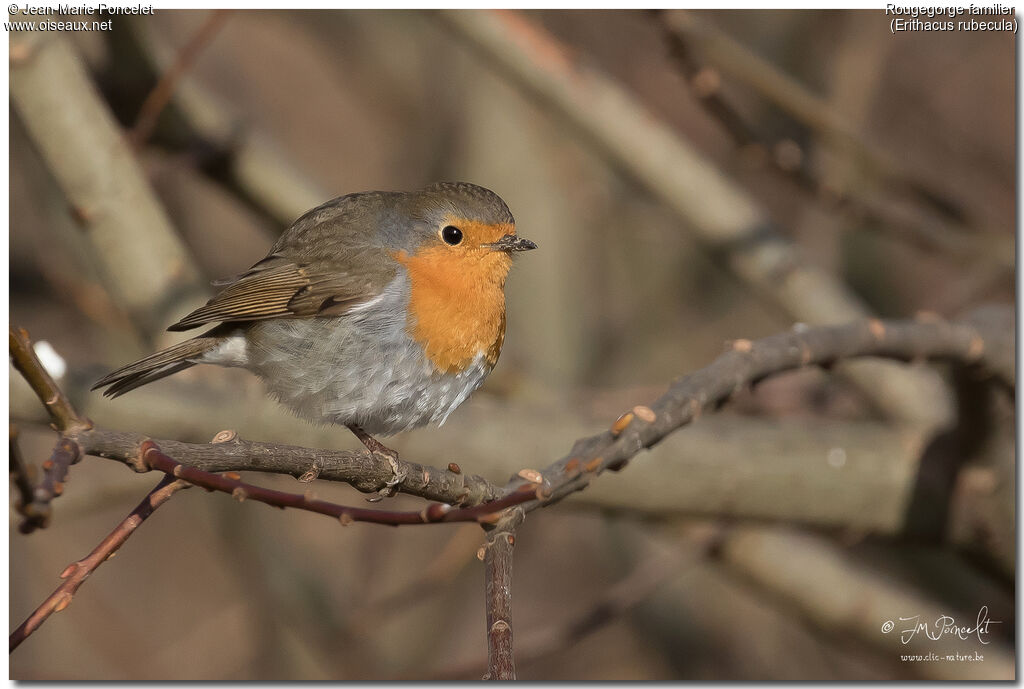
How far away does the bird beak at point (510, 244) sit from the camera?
231 centimetres

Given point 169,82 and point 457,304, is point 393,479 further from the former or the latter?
point 169,82

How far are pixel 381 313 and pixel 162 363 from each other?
1.97 ft

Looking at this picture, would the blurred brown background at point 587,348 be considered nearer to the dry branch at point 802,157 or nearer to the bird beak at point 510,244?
the dry branch at point 802,157

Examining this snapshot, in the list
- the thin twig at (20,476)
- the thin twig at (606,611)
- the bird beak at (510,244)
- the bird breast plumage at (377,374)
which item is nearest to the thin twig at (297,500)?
the thin twig at (20,476)

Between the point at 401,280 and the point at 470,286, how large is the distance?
0.18 meters

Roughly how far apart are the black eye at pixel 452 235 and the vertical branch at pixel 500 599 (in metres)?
0.88

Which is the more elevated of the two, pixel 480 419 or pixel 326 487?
pixel 326 487

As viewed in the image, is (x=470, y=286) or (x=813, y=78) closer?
(x=470, y=286)

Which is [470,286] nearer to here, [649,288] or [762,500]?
[762,500]

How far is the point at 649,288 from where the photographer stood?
5.16 m

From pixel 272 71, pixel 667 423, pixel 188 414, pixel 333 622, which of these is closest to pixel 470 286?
pixel 667 423

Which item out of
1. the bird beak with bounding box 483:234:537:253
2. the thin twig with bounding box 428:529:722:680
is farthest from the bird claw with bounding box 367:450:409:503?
the thin twig with bounding box 428:529:722:680

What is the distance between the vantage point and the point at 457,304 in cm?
228

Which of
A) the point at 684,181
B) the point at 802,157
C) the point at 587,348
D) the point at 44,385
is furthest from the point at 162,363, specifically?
the point at 587,348
